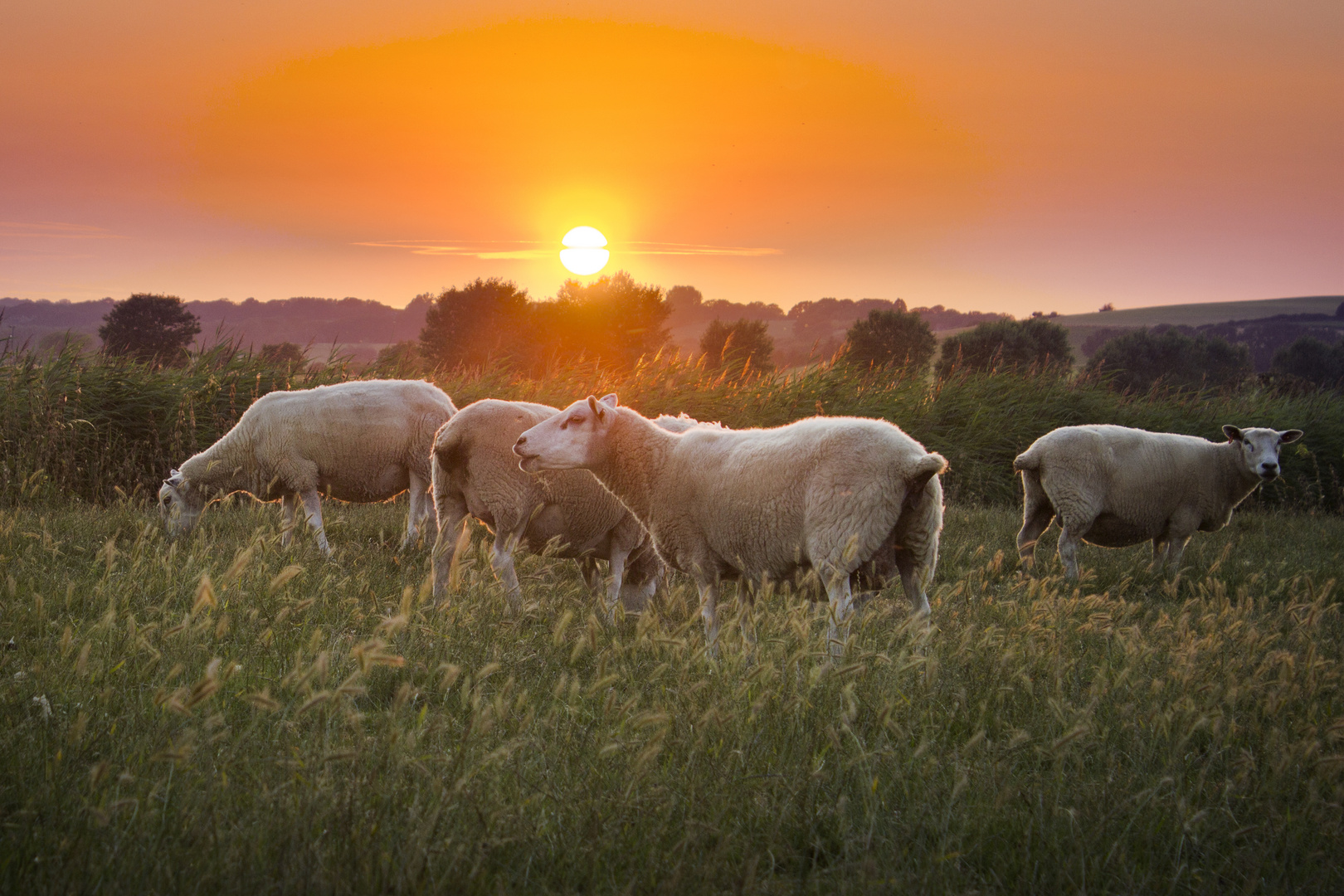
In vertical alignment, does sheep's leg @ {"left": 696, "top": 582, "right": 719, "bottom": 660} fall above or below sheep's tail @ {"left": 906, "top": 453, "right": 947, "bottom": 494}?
below

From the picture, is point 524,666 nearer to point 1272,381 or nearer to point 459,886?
point 459,886

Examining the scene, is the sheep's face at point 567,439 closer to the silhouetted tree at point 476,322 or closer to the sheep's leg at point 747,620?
the sheep's leg at point 747,620

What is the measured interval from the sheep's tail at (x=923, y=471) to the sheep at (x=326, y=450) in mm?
5804

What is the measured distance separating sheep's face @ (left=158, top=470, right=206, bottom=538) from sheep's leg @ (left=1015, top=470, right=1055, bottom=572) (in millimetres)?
9324

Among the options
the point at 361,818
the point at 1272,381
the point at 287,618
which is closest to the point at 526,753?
the point at 361,818

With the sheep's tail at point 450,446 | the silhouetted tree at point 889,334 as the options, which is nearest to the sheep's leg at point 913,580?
the sheep's tail at point 450,446

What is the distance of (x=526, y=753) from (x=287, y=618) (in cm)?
253

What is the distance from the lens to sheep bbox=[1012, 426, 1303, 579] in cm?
980

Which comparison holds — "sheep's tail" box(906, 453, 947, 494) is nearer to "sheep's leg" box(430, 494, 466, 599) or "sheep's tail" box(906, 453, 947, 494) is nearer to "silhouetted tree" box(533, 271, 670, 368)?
"sheep's leg" box(430, 494, 466, 599)

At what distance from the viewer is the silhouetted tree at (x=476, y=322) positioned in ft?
184

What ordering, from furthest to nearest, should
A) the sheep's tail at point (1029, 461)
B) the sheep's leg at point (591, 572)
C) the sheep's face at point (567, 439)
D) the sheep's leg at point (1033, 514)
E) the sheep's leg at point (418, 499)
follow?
1. the sheep's leg at point (1033, 514)
2. the sheep's tail at point (1029, 461)
3. the sheep's leg at point (418, 499)
4. the sheep's leg at point (591, 572)
5. the sheep's face at point (567, 439)

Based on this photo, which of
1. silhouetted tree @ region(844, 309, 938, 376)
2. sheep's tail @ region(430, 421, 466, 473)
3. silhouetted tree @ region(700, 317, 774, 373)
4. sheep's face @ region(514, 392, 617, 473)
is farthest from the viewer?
silhouetted tree @ region(700, 317, 774, 373)

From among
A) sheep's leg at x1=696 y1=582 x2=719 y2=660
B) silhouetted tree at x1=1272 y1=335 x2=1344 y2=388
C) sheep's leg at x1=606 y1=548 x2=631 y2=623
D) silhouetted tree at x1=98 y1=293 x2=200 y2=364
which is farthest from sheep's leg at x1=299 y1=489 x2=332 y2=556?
silhouetted tree at x1=1272 y1=335 x2=1344 y2=388

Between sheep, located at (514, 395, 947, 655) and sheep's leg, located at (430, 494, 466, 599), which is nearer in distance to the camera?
sheep, located at (514, 395, 947, 655)
